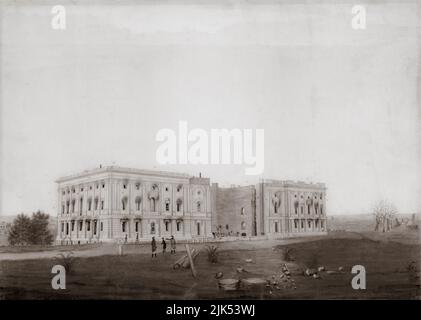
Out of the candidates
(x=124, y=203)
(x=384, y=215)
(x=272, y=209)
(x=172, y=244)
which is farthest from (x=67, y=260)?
(x=384, y=215)

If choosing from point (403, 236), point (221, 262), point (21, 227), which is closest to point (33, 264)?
point (21, 227)

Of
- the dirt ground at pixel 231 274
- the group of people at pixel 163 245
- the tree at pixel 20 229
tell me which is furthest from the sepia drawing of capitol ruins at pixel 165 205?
the tree at pixel 20 229

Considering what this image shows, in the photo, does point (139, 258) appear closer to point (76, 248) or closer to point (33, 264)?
point (76, 248)

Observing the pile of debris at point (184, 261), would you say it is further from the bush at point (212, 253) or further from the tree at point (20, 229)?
the tree at point (20, 229)

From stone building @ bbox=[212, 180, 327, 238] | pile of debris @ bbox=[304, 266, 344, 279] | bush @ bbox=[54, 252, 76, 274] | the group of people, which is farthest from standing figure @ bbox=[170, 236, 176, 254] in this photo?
pile of debris @ bbox=[304, 266, 344, 279]
